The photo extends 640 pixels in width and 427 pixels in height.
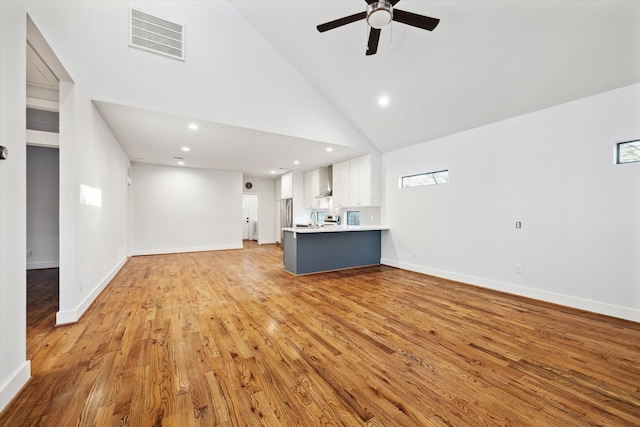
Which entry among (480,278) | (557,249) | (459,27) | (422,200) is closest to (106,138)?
(459,27)

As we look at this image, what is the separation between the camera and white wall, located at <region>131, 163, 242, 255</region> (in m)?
7.25

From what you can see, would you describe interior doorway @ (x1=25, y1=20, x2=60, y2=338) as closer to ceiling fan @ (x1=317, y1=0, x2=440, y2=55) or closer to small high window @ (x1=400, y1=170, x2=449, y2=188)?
ceiling fan @ (x1=317, y1=0, x2=440, y2=55)

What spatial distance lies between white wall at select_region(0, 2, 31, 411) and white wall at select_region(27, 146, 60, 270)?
513 cm

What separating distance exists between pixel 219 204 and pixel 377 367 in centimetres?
753

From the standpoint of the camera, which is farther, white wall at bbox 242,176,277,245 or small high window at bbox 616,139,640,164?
white wall at bbox 242,176,277,245

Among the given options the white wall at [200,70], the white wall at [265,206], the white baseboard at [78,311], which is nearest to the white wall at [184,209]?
the white wall at [265,206]

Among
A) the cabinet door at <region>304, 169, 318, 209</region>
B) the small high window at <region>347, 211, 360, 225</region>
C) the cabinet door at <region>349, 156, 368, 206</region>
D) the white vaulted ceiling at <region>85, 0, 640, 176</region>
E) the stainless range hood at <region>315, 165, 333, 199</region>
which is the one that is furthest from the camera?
the cabinet door at <region>304, 169, 318, 209</region>

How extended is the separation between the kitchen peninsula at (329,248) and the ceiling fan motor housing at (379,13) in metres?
3.37

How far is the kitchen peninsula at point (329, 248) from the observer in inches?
195

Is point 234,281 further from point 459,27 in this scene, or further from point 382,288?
point 459,27

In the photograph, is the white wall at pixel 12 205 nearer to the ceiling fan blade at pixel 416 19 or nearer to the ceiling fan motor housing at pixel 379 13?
the ceiling fan motor housing at pixel 379 13

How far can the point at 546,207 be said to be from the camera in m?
3.47

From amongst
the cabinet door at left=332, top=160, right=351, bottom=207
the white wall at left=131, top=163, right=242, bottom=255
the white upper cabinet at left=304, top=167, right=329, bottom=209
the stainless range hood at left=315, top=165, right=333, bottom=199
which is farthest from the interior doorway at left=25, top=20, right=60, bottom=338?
the white upper cabinet at left=304, top=167, right=329, bottom=209

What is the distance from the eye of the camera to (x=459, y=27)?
2.96 metres
